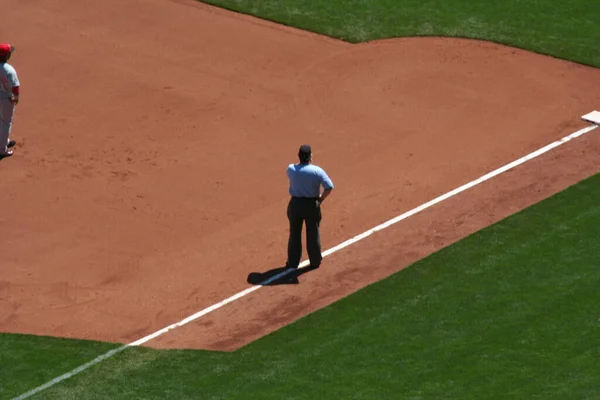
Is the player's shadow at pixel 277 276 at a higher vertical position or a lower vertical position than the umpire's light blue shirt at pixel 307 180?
lower

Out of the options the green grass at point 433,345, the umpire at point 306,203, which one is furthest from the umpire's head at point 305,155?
the green grass at point 433,345

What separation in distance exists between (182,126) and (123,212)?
303cm

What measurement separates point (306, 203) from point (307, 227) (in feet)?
1.08

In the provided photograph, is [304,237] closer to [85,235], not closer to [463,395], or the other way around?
[85,235]

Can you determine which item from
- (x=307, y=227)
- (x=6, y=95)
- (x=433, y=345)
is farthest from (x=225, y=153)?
(x=433, y=345)

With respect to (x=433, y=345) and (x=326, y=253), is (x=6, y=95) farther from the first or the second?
(x=433, y=345)

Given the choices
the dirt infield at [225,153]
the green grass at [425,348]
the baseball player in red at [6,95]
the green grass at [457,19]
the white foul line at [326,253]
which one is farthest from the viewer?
the green grass at [457,19]

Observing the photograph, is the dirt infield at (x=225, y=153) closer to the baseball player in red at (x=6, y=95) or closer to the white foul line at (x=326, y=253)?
the white foul line at (x=326, y=253)

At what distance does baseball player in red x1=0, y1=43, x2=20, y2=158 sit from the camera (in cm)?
2122

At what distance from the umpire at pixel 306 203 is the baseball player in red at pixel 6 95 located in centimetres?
587

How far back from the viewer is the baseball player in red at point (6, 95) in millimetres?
21219

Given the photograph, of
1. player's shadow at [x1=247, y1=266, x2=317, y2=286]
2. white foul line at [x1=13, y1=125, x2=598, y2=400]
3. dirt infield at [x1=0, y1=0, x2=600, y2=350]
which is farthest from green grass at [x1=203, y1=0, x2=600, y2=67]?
player's shadow at [x1=247, y1=266, x2=317, y2=286]

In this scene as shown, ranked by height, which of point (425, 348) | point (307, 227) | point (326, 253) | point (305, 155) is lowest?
point (326, 253)

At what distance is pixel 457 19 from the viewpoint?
25.9 metres
